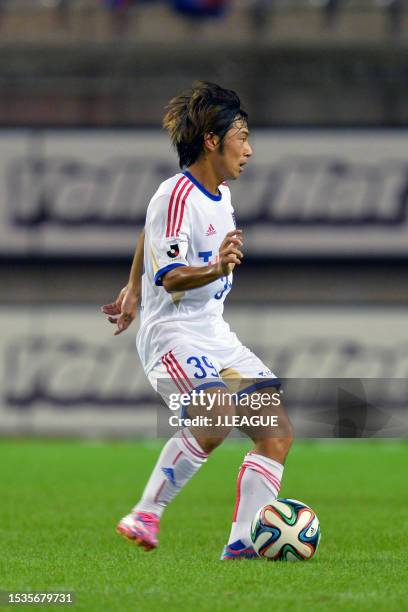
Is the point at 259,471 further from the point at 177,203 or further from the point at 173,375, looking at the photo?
the point at 177,203

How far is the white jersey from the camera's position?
642 centimetres

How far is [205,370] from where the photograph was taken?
644 centimetres

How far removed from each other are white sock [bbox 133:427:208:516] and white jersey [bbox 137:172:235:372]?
43 cm

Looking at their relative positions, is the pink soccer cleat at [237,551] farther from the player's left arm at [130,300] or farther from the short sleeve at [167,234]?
the short sleeve at [167,234]

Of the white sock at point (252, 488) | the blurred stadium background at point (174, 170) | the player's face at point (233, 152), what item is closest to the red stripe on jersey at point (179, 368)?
the white sock at point (252, 488)

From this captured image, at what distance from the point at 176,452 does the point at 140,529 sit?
0.39 metres

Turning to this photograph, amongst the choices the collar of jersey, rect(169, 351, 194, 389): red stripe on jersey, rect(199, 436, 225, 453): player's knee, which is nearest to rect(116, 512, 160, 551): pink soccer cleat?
rect(199, 436, 225, 453): player's knee

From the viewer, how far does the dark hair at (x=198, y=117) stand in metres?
6.66

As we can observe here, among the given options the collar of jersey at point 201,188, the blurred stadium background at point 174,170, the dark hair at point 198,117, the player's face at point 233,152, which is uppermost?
the dark hair at point 198,117

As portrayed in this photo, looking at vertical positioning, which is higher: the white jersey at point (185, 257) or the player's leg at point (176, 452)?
the white jersey at point (185, 257)

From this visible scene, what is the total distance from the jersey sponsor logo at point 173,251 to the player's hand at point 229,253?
0.29 metres

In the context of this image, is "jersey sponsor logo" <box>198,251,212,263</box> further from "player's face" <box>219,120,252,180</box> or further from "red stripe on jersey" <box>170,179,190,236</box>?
"player's face" <box>219,120,252,180</box>

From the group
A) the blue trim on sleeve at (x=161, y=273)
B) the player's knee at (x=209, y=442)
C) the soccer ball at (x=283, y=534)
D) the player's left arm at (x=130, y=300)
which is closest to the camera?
the blue trim on sleeve at (x=161, y=273)

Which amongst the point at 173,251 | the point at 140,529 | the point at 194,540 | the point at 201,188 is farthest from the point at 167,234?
the point at 194,540
